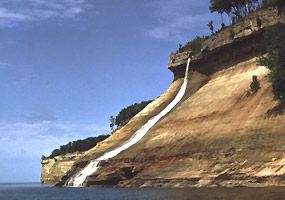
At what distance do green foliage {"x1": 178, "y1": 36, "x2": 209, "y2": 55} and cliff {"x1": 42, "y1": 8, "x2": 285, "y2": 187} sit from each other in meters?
2.65

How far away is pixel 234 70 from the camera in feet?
174

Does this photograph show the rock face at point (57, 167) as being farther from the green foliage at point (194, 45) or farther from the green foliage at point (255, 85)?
the green foliage at point (255, 85)

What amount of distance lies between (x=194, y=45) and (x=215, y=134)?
99.6 feet

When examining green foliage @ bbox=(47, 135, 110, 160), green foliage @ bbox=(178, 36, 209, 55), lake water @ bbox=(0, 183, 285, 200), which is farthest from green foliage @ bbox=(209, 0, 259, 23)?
green foliage @ bbox=(47, 135, 110, 160)

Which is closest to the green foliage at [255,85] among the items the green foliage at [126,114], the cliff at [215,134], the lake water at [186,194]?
the cliff at [215,134]

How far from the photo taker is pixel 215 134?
1549 inches

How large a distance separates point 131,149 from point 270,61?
21.3 m

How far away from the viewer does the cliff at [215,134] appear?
3222 cm

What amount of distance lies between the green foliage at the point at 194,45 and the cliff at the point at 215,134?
2.65 metres

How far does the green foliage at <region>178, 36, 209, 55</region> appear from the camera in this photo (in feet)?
211

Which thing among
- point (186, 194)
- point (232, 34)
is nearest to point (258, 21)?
point (232, 34)

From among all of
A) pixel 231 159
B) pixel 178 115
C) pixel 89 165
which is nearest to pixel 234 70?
pixel 178 115

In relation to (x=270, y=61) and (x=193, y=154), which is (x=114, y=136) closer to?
(x=193, y=154)

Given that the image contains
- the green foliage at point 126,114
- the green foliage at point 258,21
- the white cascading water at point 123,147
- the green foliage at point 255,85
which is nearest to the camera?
the green foliage at point 255,85
